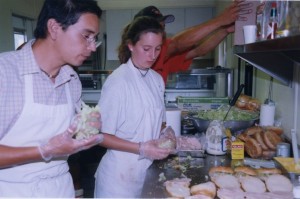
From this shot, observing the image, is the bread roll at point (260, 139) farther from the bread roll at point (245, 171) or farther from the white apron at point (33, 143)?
the white apron at point (33, 143)

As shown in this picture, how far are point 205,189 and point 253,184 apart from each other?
212mm

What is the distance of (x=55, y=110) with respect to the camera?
1.13m

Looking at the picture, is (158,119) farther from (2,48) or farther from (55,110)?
(2,48)

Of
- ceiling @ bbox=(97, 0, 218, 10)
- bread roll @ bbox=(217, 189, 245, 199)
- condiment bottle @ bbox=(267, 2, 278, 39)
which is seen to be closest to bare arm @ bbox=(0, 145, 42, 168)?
bread roll @ bbox=(217, 189, 245, 199)

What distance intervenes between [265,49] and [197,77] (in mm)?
2546

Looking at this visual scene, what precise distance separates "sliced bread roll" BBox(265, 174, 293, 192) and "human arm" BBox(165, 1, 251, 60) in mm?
870

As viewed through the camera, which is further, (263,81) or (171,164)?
(263,81)

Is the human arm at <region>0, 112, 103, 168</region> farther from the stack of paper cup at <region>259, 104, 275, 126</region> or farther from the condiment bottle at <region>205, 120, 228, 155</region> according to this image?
the stack of paper cup at <region>259, 104, 275, 126</region>

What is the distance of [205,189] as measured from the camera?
1.14 m

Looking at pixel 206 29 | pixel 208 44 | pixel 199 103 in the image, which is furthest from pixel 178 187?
pixel 208 44

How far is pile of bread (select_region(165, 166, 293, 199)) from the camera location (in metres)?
1.12

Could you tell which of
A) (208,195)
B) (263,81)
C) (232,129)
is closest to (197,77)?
(263,81)

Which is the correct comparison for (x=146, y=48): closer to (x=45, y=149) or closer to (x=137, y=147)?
(x=137, y=147)

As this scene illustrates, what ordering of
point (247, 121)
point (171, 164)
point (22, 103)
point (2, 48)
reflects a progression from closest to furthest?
point (22, 103) → point (171, 164) → point (247, 121) → point (2, 48)
